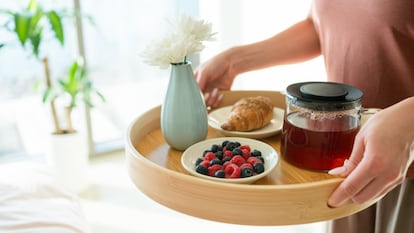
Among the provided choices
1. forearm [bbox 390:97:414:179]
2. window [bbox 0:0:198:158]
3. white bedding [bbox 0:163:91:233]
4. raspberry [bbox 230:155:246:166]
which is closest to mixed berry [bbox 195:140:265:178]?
raspberry [bbox 230:155:246:166]

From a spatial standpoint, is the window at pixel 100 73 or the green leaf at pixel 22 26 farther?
the window at pixel 100 73

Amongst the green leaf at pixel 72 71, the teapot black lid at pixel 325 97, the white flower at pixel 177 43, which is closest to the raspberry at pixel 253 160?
the teapot black lid at pixel 325 97

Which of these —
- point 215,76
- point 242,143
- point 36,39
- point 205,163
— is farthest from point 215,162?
point 36,39

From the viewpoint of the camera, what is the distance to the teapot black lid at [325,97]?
765 mm

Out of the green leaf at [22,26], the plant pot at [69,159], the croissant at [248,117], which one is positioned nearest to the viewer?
the croissant at [248,117]

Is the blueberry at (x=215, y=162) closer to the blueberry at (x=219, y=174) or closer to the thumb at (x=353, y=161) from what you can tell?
the blueberry at (x=219, y=174)

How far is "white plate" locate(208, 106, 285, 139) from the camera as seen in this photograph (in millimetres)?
960

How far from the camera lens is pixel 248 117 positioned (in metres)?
0.95

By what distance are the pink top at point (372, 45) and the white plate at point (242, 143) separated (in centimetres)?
26

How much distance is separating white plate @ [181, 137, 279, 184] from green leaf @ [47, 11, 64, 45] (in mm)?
1265

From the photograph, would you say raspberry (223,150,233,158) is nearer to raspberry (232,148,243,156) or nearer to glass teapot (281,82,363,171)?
raspberry (232,148,243,156)

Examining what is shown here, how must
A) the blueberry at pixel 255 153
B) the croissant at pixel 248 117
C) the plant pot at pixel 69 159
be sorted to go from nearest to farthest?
the blueberry at pixel 255 153
the croissant at pixel 248 117
the plant pot at pixel 69 159

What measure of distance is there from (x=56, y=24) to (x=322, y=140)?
58.3 inches

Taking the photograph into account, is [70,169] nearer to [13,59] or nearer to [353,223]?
[13,59]
